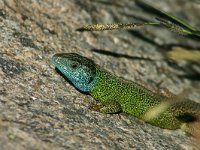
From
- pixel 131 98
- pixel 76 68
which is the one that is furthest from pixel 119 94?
pixel 76 68

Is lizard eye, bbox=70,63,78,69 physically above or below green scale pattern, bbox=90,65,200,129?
above

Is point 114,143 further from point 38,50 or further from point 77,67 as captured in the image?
point 38,50

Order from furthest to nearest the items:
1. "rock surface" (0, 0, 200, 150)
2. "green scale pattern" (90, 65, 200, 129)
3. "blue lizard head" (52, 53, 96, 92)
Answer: "green scale pattern" (90, 65, 200, 129), "blue lizard head" (52, 53, 96, 92), "rock surface" (0, 0, 200, 150)

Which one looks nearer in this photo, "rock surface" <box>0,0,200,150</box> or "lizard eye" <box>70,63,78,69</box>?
"rock surface" <box>0,0,200,150</box>

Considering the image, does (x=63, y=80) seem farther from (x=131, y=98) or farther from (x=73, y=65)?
(x=131, y=98)

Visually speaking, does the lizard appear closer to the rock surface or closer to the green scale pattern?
the green scale pattern

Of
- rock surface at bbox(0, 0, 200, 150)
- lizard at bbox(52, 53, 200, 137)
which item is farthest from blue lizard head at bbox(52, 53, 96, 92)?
rock surface at bbox(0, 0, 200, 150)

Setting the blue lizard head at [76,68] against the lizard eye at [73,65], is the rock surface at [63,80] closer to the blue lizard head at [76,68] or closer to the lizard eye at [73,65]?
the blue lizard head at [76,68]

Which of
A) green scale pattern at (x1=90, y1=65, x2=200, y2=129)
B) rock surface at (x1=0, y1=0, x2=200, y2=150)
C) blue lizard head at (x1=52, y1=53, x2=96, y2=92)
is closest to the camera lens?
rock surface at (x1=0, y1=0, x2=200, y2=150)

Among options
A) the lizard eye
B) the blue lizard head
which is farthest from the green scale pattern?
the lizard eye
